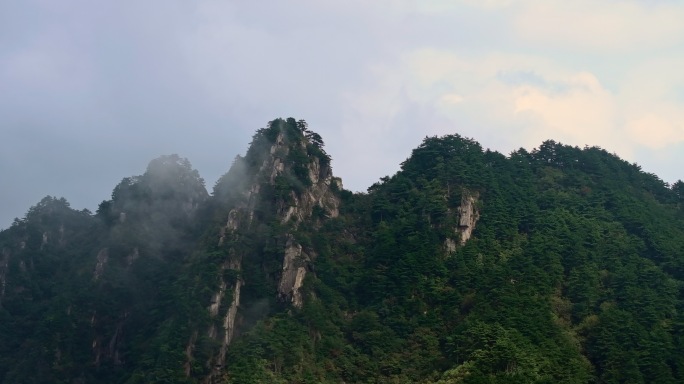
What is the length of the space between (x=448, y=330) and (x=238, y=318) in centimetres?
1730

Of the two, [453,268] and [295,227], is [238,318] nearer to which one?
[295,227]

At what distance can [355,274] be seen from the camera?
275 ft

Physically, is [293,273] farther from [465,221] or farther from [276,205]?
[465,221]

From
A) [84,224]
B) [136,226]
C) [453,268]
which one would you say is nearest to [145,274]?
[136,226]

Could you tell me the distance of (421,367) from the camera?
7156cm

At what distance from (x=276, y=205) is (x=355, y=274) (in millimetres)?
9685

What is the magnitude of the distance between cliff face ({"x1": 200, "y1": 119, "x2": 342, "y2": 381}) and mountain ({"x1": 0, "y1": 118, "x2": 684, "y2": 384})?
180mm

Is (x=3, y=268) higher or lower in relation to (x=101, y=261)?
lower

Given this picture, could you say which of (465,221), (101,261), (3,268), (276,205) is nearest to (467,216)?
(465,221)

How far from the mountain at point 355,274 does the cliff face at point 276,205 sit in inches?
7.1

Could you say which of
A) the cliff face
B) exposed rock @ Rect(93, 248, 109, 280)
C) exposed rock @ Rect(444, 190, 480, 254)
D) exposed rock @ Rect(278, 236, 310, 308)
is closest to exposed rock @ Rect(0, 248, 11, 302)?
exposed rock @ Rect(93, 248, 109, 280)

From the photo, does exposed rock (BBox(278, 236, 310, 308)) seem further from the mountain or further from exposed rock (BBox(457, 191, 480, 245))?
exposed rock (BBox(457, 191, 480, 245))

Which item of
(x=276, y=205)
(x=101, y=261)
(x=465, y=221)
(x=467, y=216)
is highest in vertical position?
(x=467, y=216)

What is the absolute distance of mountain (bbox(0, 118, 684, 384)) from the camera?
7162 centimetres
